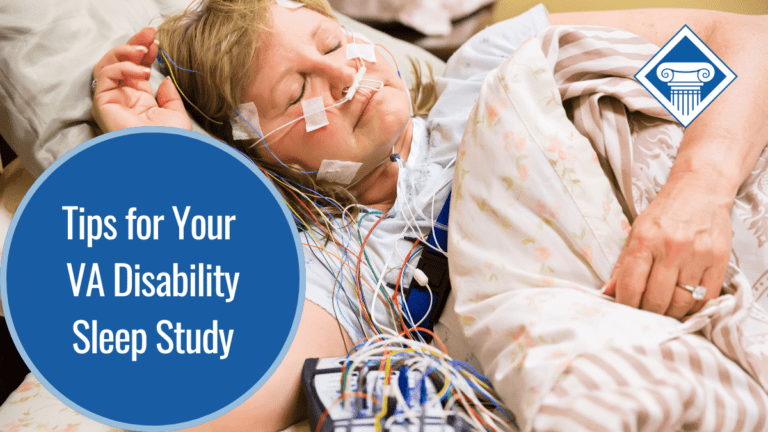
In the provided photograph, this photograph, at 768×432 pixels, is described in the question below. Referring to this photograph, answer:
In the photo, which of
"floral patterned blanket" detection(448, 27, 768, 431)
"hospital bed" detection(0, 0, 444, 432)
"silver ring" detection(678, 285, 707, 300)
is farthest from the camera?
"hospital bed" detection(0, 0, 444, 432)

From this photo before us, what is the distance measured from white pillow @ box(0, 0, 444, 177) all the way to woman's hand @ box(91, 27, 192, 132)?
42 millimetres

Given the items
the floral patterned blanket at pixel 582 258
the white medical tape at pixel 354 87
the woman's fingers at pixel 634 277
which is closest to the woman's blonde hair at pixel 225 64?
the white medical tape at pixel 354 87

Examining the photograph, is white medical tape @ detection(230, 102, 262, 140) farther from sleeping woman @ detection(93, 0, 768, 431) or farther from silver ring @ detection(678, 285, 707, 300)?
silver ring @ detection(678, 285, 707, 300)

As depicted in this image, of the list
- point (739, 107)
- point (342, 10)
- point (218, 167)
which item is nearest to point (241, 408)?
point (218, 167)

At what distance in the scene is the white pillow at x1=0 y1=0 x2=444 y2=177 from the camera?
0.92 metres

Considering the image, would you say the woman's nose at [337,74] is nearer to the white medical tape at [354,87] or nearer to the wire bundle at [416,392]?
the white medical tape at [354,87]

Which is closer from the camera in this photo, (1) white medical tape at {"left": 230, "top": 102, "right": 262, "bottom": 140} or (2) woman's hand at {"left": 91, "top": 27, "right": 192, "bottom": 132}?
(2) woman's hand at {"left": 91, "top": 27, "right": 192, "bottom": 132}

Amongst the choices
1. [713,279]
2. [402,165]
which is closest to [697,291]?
[713,279]

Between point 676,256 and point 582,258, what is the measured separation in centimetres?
12

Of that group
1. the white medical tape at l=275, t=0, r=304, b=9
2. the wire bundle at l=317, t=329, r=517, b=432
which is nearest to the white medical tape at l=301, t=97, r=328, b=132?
the white medical tape at l=275, t=0, r=304, b=9

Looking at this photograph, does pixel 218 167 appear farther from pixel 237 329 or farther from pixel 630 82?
pixel 630 82

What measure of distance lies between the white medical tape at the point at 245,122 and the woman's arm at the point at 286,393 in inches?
17.3

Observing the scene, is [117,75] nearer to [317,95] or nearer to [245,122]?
[245,122]

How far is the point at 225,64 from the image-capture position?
100 cm
